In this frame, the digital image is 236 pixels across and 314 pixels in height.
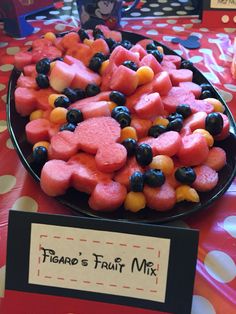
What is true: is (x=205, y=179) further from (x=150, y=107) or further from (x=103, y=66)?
(x=103, y=66)

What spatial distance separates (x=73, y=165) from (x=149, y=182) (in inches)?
5.9

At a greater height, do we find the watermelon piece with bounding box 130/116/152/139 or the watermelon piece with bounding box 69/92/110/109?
the watermelon piece with bounding box 69/92/110/109

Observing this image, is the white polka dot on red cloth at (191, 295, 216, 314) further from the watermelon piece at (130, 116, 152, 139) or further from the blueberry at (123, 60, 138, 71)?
the blueberry at (123, 60, 138, 71)

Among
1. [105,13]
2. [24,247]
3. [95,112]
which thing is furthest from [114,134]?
[105,13]

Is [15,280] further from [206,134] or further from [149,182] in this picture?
[206,134]

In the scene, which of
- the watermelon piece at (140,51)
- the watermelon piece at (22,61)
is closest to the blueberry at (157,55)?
the watermelon piece at (140,51)

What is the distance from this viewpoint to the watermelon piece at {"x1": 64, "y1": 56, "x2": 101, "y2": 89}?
3.30 ft

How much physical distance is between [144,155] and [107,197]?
11cm

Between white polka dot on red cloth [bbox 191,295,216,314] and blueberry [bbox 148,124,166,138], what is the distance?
13.2 inches

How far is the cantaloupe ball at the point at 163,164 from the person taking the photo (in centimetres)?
77

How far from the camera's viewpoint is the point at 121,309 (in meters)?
0.57

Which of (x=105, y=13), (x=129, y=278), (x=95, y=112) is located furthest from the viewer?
(x=105, y=13)

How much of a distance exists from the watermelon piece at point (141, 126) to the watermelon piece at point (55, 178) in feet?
0.60

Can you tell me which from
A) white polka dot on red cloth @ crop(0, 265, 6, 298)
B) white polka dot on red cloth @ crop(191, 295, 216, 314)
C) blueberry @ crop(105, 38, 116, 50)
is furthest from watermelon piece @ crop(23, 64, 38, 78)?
white polka dot on red cloth @ crop(191, 295, 216, 314)
